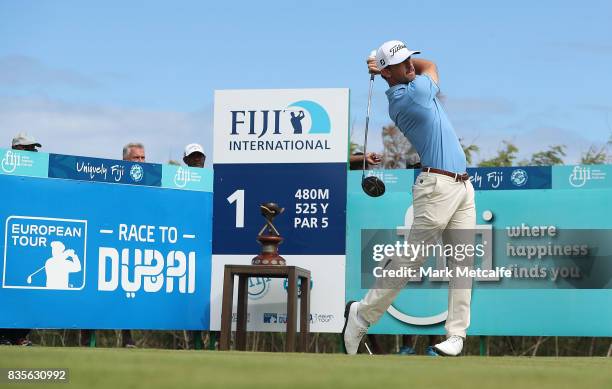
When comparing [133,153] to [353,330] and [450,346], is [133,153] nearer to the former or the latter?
[353,330]

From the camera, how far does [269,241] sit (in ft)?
34.6

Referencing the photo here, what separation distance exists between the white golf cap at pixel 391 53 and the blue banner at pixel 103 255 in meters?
3.56

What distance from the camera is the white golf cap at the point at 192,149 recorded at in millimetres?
11578

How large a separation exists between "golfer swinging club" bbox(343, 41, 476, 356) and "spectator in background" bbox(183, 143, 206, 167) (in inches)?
148

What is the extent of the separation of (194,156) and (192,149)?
0.26ft

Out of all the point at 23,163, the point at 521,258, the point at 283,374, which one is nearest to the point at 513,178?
the point at 521,258

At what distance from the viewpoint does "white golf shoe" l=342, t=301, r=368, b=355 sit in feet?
27.1

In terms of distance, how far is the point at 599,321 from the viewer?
33.6ft

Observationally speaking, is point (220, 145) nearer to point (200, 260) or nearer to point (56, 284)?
point (200, 260)

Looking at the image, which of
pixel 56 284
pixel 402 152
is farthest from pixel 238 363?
pixel 402 152

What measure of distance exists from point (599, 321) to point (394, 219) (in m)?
2.07

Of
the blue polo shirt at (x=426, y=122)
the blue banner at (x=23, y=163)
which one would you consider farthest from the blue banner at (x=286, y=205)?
the blue polo shirt at (x=426, y=122)

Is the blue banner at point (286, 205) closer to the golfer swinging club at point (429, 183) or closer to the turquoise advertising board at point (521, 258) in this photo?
the turquoise advertising board at point (521, 258)

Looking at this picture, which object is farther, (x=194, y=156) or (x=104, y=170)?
(x=194, y=156)
